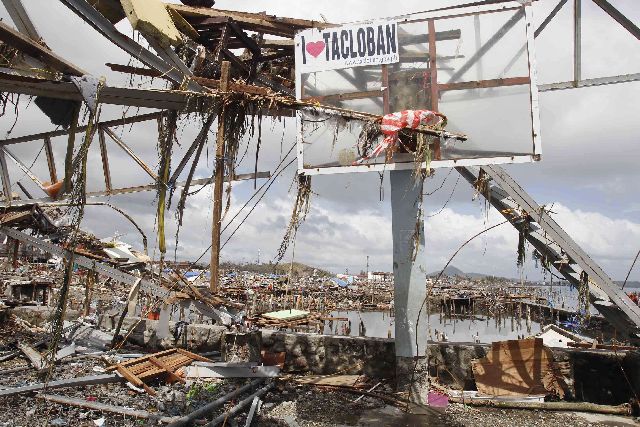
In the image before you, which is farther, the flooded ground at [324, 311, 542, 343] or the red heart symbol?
the flooded ground at [324, 311, 542, 343]

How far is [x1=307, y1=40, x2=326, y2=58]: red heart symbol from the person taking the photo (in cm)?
930

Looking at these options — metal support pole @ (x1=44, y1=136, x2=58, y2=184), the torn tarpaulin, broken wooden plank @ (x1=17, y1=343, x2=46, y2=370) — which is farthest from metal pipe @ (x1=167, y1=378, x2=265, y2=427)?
metal support pole @ (x1=44, y1=136, x2=58, y2=184)

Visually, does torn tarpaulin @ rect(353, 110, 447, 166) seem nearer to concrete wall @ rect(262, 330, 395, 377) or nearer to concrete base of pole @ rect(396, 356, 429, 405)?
concrete base of pole @ rect(396, 356, 429, 405)

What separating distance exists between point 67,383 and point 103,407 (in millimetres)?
1438

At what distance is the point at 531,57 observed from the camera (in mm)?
8297

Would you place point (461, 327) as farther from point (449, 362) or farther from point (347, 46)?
point (347, 46)

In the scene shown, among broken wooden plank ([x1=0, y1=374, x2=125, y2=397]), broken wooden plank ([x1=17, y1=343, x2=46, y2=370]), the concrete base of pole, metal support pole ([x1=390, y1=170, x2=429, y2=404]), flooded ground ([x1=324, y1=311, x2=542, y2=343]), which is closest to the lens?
broken wooden plank ([x1=0, y1=374, x2=125, y2=397])

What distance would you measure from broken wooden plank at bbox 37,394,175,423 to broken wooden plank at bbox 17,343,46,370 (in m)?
2.05

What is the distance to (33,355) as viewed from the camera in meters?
10.2

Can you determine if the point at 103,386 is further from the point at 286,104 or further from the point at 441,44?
the point at 441,44

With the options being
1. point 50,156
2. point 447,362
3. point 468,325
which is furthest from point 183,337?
point 468,325

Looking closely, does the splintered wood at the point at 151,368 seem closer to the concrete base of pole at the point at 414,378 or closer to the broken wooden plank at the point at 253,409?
the broken wooden plank at the point at 253,409

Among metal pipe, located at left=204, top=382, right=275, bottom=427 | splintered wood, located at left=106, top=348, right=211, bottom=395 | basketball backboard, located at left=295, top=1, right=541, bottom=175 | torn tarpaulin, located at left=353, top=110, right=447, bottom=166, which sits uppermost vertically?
basketball backboard, located at left=295, top=1, right=541, bottom=175

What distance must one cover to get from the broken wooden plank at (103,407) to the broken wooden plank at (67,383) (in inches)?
9.4
